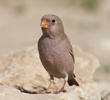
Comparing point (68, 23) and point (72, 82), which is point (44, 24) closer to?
point (72, 82)

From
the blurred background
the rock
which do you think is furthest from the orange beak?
the blurred background

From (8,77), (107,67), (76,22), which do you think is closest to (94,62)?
(8,77)

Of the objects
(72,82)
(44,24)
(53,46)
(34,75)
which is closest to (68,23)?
(34,75)

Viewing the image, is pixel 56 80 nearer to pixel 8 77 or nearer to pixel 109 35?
pixel 8 77

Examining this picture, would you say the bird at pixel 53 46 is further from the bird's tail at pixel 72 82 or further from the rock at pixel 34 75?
the bird's tail at pixel 72 82

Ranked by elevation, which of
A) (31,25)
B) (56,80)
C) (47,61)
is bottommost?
(31,25)

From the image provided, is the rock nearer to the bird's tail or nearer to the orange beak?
the bird's tail
